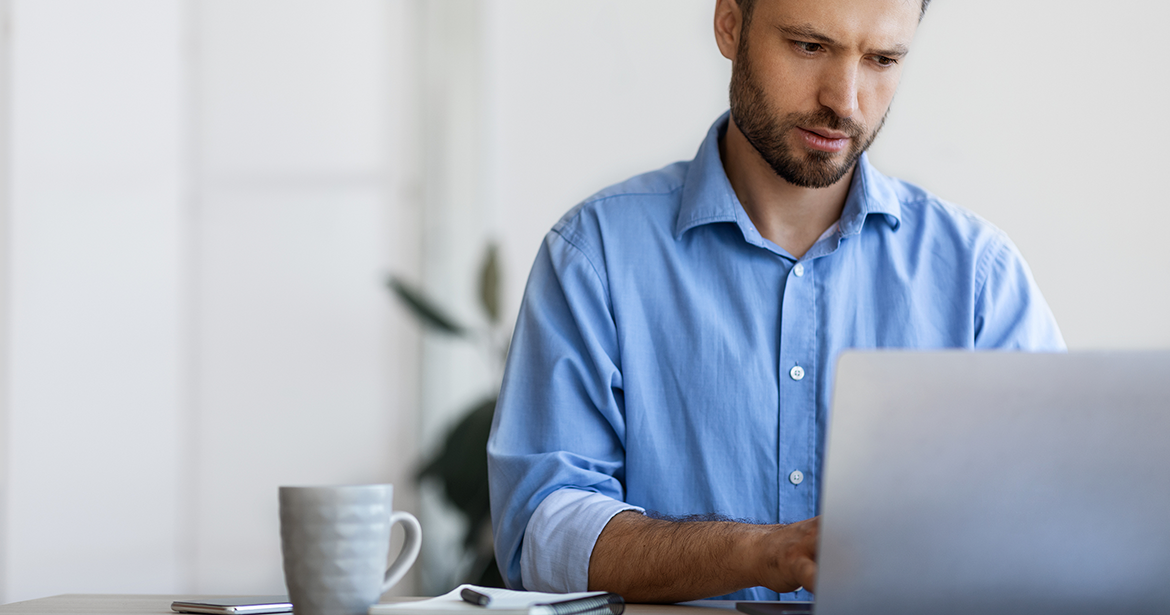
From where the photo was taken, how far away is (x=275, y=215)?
10.8 feet

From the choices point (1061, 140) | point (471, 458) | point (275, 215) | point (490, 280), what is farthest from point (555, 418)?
point (275, 215)

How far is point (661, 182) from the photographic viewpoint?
155 cm

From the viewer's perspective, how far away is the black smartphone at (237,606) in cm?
90

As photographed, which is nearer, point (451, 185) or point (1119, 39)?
point (1119, 39)

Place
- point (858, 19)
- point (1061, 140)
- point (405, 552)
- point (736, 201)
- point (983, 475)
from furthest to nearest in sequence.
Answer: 1. point (1061, 140)
2. point (736, 201)
3. point (858, 19)
4. point (405, 552)
5. point (983, 475)

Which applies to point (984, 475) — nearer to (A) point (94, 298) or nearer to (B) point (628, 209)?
(B) point (628, 209)

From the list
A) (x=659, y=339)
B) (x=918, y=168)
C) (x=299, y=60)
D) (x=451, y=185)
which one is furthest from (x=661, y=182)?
(x=299, y=60)

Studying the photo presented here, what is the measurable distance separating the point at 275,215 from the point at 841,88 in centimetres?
242

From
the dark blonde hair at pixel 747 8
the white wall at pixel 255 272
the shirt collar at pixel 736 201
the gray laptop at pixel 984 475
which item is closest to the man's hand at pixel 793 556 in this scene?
the gray laptop at pixel 984 475

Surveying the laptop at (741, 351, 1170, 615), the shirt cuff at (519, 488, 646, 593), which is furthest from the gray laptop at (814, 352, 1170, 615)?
the shirt cuff at (519, 488, 646, 593)

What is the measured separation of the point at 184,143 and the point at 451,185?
0.95 meters

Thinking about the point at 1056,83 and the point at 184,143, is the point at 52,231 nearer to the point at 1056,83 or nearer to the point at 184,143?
the point at 184,143

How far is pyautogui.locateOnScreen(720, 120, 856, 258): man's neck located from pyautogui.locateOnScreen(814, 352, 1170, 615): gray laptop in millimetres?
788

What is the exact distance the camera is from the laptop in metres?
0.68
